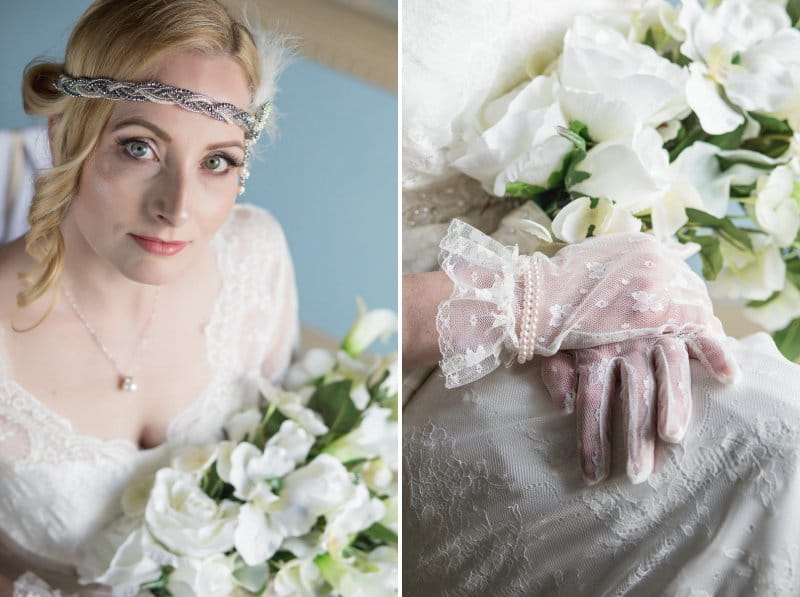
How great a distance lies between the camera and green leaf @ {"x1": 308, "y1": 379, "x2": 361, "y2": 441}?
0.88 m

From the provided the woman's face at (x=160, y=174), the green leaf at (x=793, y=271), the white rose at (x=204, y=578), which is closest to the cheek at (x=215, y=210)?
the woman's face at (x=160, y=174)

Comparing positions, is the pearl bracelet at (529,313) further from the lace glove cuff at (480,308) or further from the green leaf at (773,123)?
the green leaf at (773,123)

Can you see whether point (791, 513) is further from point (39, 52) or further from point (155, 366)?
point (39, 52)

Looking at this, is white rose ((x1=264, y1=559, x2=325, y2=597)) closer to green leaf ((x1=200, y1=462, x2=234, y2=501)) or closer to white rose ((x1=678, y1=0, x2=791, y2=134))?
green leaf ((x1=200, y1=462, x2=234, y2=501))

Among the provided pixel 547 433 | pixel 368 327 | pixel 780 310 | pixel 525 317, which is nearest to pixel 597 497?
pixel 547 433

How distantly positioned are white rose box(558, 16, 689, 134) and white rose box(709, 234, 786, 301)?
0.81ft

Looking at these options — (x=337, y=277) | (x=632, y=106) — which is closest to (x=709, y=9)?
(x=632, y=106)

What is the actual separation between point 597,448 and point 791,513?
0.58ft

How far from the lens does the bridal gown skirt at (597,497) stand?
2.45 ft

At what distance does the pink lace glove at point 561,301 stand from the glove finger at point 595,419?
4cm

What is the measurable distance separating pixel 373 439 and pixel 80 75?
1.52 ft

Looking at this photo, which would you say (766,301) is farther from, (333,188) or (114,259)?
(114,259)

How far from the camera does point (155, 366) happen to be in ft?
2.64

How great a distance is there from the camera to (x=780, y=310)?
1.13 m
